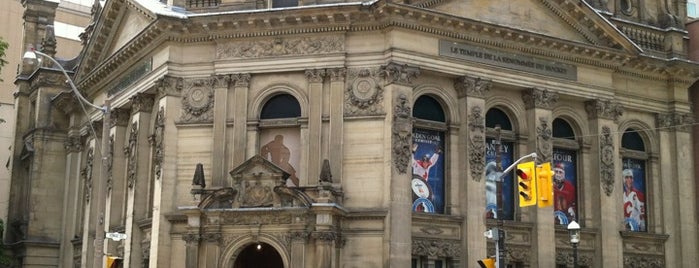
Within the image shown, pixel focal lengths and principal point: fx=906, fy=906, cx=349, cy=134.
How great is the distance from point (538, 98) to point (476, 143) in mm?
3435

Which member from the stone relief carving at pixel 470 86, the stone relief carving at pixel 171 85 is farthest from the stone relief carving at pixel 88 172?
the stone relief carving at pixel 470 86

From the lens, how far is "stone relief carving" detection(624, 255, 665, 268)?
3498cm

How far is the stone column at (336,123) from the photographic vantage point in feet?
100.0

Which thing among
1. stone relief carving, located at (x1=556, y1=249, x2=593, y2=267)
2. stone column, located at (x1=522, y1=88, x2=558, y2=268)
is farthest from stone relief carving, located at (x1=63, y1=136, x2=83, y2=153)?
stone relief carving, located at (x1=556, y1=249, x2=593, y2=267)

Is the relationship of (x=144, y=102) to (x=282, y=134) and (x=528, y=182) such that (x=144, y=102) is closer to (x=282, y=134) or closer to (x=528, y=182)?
(x=282, y=134)

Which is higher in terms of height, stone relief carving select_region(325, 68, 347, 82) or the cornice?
the cornice

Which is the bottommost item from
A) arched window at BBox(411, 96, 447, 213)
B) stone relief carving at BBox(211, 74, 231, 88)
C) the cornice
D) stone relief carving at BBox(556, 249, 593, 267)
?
stone relief carving at BBox(556, 249, 593, 267)

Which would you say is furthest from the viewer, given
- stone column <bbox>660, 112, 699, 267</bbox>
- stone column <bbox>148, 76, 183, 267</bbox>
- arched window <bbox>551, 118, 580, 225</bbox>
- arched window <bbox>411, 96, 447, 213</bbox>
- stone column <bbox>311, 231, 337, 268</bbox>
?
stone column <bbox>660, 112, 699, 267</bbox>

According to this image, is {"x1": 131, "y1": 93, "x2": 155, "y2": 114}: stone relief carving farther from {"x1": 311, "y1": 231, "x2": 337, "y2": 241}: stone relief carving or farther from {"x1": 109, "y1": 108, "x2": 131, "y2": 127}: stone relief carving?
{"x1": 311, "y1": 231, "x2": 337, "y2": 241}: stone relief carving

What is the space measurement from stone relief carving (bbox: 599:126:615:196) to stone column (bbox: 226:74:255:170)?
13.7 metres

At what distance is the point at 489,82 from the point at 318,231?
8579 millimetres

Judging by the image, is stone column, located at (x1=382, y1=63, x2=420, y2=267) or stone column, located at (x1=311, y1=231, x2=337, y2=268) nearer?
stone column, located at (x1=311, y1=231, x2=337, y2=268)

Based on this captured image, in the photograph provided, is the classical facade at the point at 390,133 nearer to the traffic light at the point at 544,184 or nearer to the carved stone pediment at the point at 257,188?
the carved stone pediment at the point at 257,188

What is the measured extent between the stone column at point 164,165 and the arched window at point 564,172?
46.3 feet
